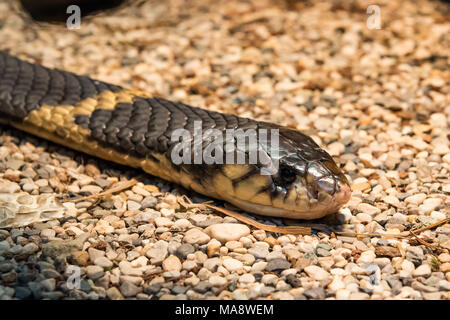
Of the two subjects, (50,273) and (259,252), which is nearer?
(50,273)

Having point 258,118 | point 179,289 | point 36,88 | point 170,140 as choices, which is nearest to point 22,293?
point 179,289

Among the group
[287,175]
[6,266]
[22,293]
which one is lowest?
[22,293]

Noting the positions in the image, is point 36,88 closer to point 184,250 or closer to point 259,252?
point 184,250

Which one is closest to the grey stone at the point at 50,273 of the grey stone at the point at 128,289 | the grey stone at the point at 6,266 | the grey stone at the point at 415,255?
the grey stone at the point at 6,266

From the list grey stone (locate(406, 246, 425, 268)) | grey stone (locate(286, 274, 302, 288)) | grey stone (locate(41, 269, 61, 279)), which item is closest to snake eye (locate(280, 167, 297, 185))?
grey stone (locate(286, 274, 302, 288))

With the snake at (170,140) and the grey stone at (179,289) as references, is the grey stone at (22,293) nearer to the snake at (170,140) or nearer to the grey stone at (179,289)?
the grey stone at (179,289)

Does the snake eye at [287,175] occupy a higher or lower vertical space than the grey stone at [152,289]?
higher
